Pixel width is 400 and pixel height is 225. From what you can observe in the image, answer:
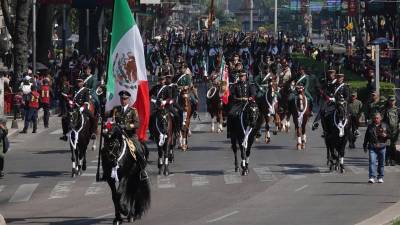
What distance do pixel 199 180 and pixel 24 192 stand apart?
3.93m

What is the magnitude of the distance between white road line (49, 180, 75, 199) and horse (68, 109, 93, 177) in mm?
1131

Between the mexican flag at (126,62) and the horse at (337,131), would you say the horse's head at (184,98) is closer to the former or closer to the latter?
the horse at (337,131)

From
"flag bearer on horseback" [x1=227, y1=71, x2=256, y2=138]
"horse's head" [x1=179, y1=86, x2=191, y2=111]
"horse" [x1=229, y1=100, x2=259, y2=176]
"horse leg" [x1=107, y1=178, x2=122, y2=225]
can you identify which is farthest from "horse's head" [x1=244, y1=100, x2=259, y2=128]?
"horse leg" [x1=107, y1=178, x2=122, y2=225]

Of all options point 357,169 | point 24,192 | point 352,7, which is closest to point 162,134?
point 24,192

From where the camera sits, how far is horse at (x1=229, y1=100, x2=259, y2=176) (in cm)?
3036

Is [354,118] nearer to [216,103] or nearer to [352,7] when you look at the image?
[216,103]

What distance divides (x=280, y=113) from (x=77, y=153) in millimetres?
12581

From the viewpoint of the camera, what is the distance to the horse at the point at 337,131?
1211 inches

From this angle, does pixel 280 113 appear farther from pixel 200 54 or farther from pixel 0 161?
pixel 200 54

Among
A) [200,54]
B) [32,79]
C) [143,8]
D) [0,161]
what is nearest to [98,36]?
[143,8]

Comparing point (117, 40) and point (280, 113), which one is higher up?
point (117, 40)

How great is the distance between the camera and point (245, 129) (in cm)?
3052

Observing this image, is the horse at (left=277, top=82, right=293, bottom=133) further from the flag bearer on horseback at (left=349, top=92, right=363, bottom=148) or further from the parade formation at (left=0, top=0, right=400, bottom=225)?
the flag bearer on horseback at (left=349, top=92, right=363, bottom=148)

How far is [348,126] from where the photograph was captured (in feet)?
102
